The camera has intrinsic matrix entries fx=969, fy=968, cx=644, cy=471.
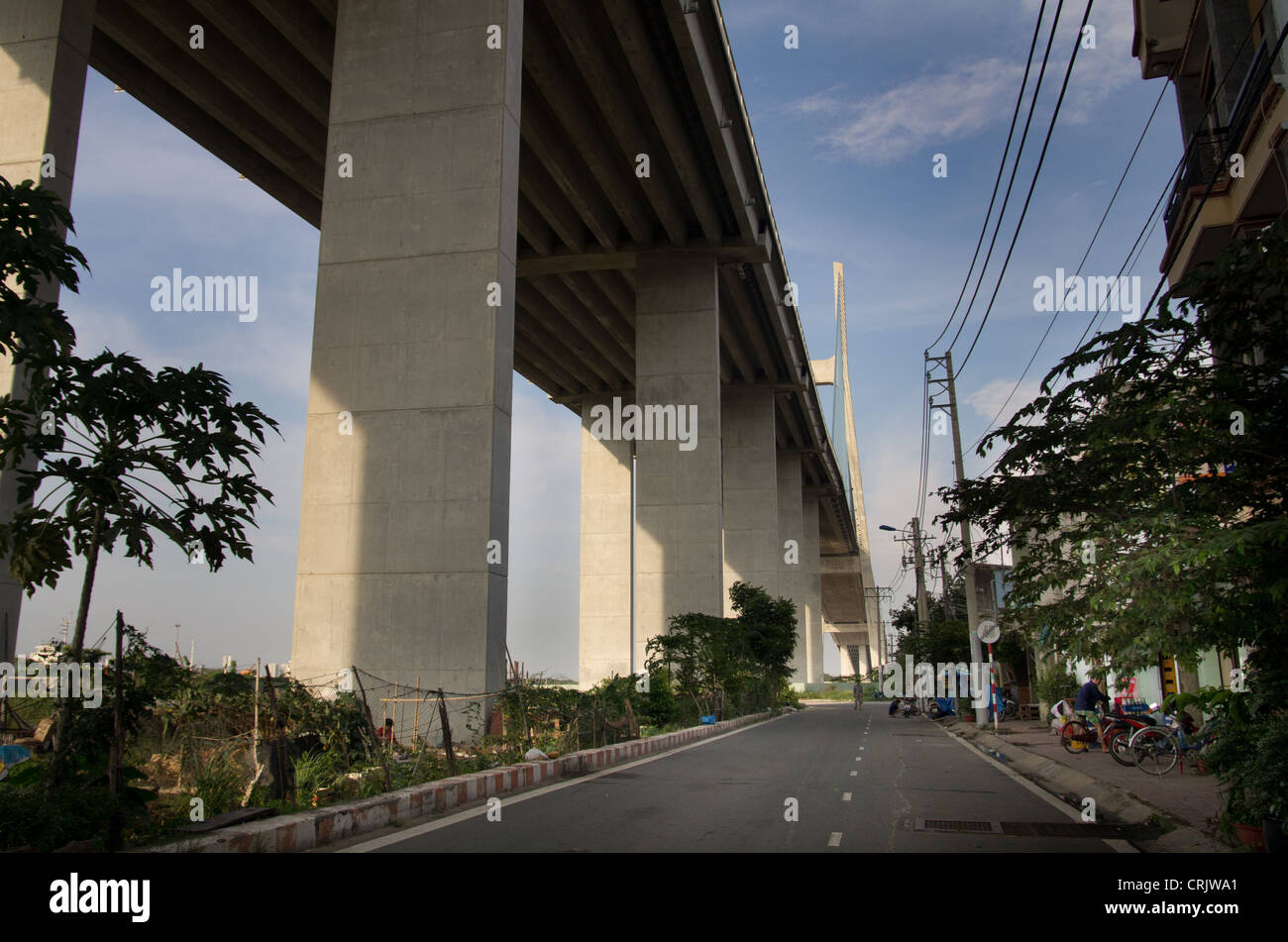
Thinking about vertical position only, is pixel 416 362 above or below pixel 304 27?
below

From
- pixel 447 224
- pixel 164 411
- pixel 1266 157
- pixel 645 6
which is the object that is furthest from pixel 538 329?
pixel 164 411

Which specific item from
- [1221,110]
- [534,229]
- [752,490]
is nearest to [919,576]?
[752,490]

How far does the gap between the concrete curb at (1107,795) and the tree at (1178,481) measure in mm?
1467

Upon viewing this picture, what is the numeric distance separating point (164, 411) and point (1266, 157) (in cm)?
1308

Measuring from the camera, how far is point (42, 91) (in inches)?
619

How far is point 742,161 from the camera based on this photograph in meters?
31.1

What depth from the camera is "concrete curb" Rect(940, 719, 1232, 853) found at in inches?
310

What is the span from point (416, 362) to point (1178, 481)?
11853mm

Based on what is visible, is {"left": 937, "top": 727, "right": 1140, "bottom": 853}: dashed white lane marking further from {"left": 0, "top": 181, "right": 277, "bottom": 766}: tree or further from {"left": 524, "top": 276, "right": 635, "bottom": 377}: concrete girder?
{"left": 524, "top": 276, "right": 635, "bottom": 377}: concrete girder

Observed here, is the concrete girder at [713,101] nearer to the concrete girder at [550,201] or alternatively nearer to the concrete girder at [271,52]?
the concrete girder at [550,201]

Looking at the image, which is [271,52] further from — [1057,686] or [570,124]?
[1057,686]

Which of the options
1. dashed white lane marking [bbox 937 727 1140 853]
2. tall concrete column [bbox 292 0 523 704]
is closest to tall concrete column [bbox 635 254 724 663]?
dashed white lane marking [bbox 937 727 1140 853]

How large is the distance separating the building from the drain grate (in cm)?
691
